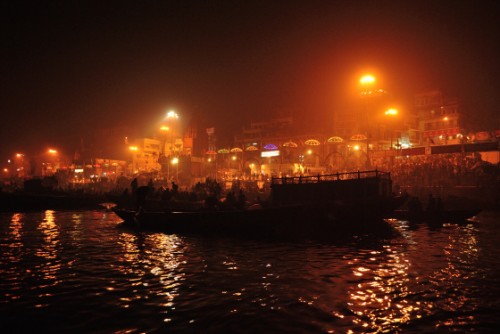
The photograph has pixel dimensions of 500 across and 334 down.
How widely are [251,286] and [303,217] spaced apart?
10033 mm

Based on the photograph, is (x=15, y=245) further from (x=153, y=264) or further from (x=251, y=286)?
(x=251, y=286)

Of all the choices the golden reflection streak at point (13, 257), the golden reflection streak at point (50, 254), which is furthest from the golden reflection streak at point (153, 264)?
the golden reflection streak at point (13, 257)

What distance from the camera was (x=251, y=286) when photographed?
883cm

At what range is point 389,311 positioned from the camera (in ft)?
23.1

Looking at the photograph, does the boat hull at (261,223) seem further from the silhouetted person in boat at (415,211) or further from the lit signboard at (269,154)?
the lit signboard at (269,154)

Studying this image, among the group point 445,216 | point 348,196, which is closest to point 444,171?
point 445,216

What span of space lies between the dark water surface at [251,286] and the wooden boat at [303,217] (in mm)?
2627

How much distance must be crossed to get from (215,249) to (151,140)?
72.0 m

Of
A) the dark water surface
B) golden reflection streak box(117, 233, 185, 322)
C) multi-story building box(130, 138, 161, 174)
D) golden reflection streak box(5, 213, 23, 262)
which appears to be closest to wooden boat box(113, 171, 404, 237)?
golden reflection streak box(117, 233, 185, 322)

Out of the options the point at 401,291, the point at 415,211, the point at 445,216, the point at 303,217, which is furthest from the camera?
the point at 415,211

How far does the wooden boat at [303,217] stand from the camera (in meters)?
18.1

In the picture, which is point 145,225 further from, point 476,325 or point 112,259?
point 476,325

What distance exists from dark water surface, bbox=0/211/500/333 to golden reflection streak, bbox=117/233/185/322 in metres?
0.04

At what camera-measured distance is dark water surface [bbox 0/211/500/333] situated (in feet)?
21.4
